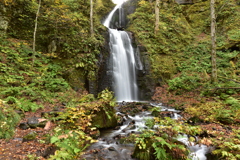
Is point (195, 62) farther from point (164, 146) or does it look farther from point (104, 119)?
point (164, 146)

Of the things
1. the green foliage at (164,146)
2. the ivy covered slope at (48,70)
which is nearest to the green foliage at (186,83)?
the ivy covered slope at (48,70)

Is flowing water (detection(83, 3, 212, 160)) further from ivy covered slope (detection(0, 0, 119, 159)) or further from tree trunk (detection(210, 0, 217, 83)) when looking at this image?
tree trunk (detection(210, 0, 217, 83))

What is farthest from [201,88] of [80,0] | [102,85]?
[80,0]

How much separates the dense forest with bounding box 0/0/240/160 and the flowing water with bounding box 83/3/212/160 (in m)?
0.40

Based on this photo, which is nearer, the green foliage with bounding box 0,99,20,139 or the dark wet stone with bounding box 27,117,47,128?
the green foliage with bounding box 0,99,20,139

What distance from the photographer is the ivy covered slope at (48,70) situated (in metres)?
5.37

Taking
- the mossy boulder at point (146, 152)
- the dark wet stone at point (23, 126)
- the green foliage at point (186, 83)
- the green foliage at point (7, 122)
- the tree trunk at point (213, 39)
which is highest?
the tree trunk at point (213, 39)

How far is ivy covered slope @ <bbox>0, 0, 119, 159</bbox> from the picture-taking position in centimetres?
537

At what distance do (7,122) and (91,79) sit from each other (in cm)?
711

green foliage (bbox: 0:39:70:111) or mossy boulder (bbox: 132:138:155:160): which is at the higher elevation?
green foliage (bbox: 0:39:70:111)

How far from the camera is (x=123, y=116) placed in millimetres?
7551

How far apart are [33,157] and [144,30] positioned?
17353 mm

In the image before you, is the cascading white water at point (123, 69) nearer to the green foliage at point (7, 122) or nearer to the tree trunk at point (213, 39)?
the tree trunk at point (213, 39)

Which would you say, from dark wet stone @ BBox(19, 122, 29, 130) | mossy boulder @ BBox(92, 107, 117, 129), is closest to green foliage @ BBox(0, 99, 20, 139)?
dark wet stone @ BBox(19, 122, 29, 130)
